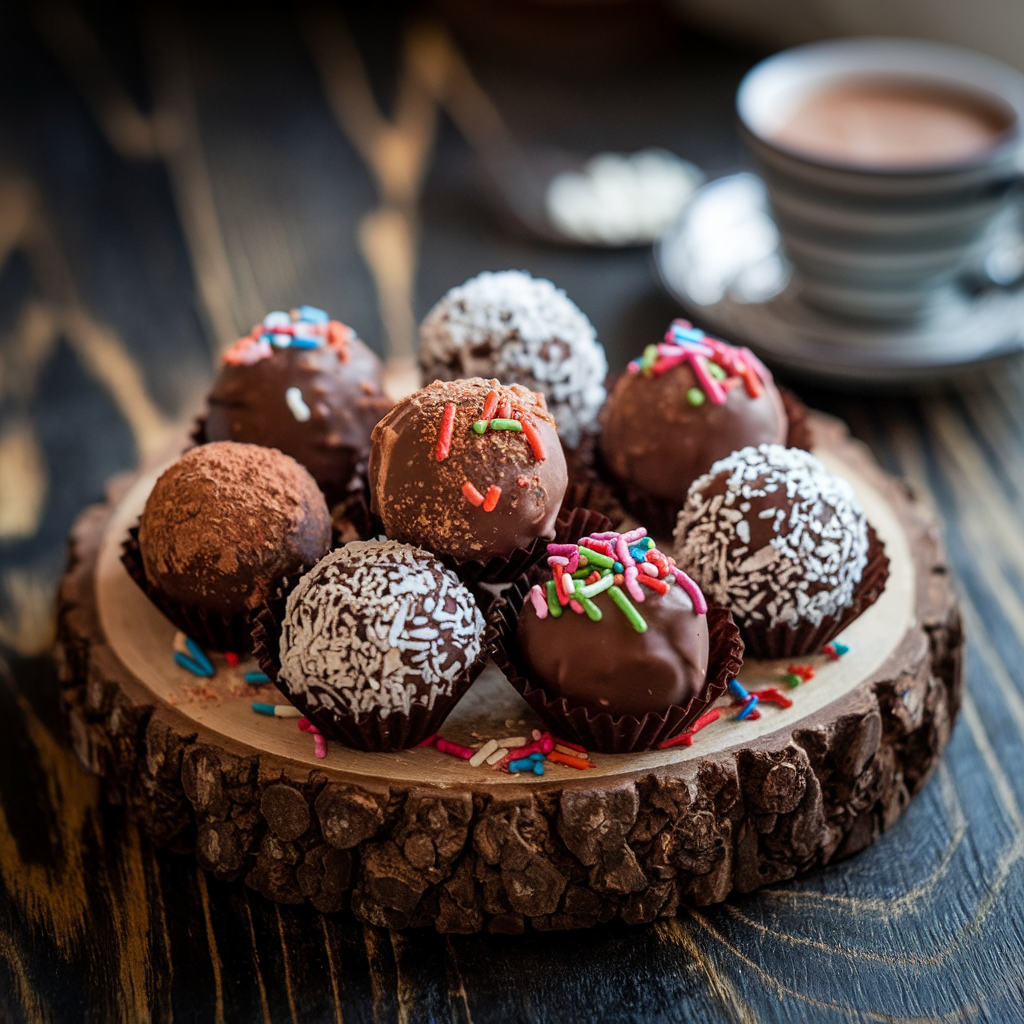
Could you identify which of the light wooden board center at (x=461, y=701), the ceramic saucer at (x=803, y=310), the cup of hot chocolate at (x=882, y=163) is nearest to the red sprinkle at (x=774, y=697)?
the light wooden board center at (x=461, y=701)

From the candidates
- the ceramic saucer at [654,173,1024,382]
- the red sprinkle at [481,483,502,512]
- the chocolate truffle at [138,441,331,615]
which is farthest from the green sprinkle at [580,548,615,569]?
the ceramic saucer at [654,173,1024,382]

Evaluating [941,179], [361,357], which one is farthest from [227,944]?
[941,179]

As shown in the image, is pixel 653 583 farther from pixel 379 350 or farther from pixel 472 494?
pixel 379 350

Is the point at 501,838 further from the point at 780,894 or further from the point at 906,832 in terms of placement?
the point at 906,832

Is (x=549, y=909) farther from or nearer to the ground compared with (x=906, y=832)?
farther from the ground

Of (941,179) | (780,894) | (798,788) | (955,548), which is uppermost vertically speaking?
(941,179)

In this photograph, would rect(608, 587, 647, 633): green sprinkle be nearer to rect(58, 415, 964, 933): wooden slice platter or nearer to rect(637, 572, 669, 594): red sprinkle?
rect(637, 572, 669, 594): red sprinkle

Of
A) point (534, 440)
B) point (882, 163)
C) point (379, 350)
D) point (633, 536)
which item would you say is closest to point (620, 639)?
point (633, 536)

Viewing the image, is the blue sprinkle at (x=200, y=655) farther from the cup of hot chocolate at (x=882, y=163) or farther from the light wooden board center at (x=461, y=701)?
the cup of hot chocolate at (x=882, y=163)
